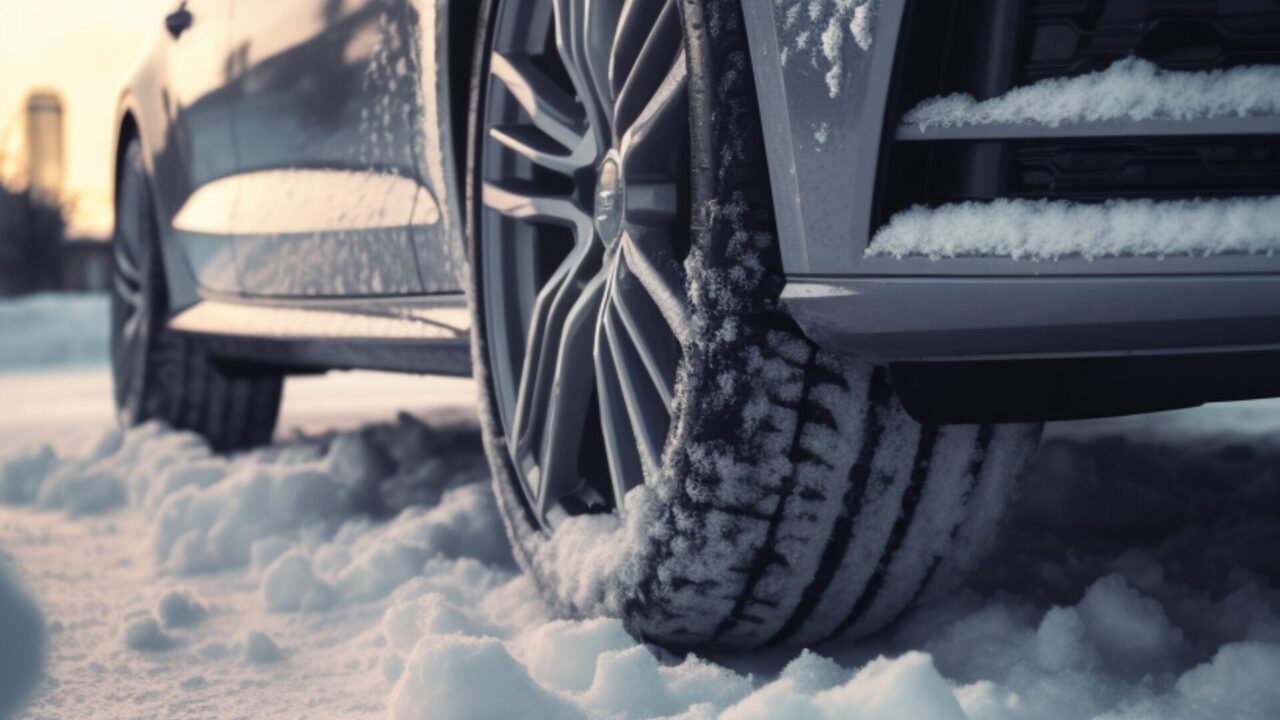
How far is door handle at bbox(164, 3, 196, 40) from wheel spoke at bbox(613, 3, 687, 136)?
6.18 ft

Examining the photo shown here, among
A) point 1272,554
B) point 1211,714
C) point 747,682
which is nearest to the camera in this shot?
point 1211,714

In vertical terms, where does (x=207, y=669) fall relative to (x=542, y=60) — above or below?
below

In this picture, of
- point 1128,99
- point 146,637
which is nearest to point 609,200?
point 1128,99

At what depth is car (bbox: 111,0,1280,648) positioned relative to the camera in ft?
4.40

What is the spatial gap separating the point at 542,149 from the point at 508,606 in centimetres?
64

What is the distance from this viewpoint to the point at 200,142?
3.33m

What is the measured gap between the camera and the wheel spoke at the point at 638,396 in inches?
68.8

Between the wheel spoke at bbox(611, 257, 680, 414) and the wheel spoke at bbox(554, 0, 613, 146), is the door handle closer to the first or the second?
the wheel spoke at bbox(554, 0, 613, 146)

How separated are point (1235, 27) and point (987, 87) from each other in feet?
0.72

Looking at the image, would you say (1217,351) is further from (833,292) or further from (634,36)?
(634,36)

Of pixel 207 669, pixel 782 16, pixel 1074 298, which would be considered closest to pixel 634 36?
pixel 782 16

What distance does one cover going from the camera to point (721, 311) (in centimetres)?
153

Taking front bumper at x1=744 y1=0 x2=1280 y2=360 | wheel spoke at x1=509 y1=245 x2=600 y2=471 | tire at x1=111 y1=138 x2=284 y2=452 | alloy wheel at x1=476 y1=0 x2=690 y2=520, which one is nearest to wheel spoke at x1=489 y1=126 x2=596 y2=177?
alloy wheel at x1=476 y1=0 x2=690 y2=520

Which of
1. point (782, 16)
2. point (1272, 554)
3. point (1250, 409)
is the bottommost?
point (1250, 409)
